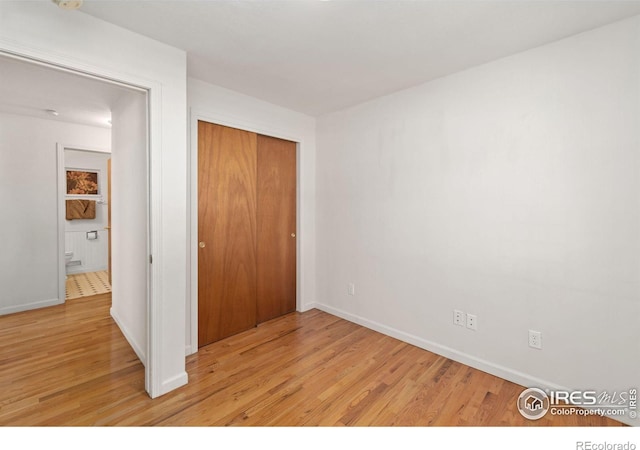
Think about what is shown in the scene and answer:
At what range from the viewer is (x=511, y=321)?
224 centimetres

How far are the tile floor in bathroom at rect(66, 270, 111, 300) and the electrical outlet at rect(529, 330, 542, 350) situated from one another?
530 centimetres

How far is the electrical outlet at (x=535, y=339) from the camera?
2.11 metres

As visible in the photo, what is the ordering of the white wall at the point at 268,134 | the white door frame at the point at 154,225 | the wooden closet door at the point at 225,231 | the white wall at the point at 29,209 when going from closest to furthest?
the white door frame at the point at 154,225, the white wall at the point at 268,134, the wooden closet door at the point at 225,231, the white wall at the point at 29,209

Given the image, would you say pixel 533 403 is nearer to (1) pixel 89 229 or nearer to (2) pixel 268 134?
(2) pixel 268 134

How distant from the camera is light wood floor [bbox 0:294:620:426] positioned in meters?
1.83

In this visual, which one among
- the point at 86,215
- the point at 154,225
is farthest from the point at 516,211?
the point at 86,215

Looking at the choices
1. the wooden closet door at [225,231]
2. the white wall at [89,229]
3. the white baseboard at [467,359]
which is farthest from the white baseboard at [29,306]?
the white baseboard at [467,359]

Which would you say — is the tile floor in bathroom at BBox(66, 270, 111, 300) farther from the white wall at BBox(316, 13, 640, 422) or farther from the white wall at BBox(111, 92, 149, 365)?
the white wall at BBox(316, 13, 640, 422)

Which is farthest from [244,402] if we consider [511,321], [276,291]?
[511,321]

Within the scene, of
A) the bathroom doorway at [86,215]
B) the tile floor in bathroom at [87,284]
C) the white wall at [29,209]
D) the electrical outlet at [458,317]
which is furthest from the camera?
→ the bathroom doorway at [86,215]

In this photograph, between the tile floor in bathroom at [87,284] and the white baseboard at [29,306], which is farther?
the tile floor in bathroom at [87,284]

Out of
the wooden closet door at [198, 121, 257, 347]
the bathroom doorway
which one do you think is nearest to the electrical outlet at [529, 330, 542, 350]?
the wooden closet door at [198, 121, 257, 347]

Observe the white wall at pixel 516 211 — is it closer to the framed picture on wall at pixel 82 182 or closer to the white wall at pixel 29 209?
the white wall at pixel 29 209

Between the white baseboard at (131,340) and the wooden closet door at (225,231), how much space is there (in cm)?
45
